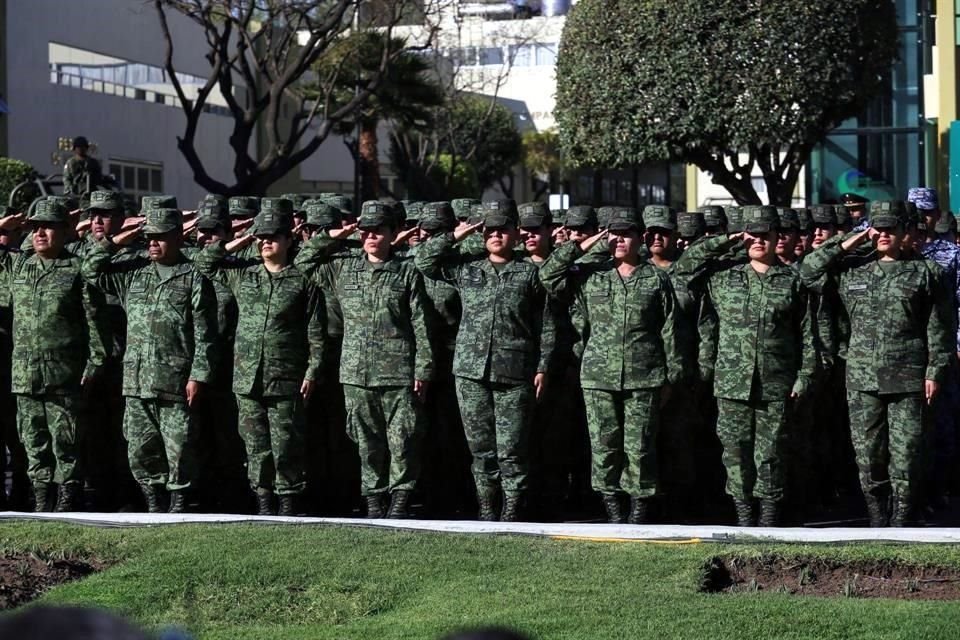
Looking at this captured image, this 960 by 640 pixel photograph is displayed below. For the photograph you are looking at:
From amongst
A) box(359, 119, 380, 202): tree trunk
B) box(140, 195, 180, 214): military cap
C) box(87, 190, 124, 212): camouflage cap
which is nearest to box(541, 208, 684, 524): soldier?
box(140, 195, 180, 214): military cap

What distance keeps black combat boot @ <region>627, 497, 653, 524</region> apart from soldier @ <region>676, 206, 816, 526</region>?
48 cm

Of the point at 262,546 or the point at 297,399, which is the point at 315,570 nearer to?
the point at 262,546

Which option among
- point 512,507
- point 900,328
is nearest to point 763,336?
point 900,328

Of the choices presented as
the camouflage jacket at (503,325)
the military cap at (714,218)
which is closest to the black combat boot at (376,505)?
the camouflage jacket at (503,325)

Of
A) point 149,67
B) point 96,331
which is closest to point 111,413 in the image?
point 96,331

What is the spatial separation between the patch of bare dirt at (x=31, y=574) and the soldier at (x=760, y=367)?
3584mm

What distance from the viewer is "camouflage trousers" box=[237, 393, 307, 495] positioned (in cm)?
953

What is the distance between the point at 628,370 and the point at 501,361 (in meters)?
0.73

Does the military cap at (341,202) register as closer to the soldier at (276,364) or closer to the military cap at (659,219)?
the soldier at (276,364)

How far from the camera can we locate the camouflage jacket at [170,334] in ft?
31.3

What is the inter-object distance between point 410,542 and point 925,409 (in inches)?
123

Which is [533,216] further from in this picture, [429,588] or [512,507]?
[429,588]

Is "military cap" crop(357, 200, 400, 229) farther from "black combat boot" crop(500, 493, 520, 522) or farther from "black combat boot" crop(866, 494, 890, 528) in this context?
"black combat boot" crop(866, 494, 890, 528)

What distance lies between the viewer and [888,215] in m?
9.23
